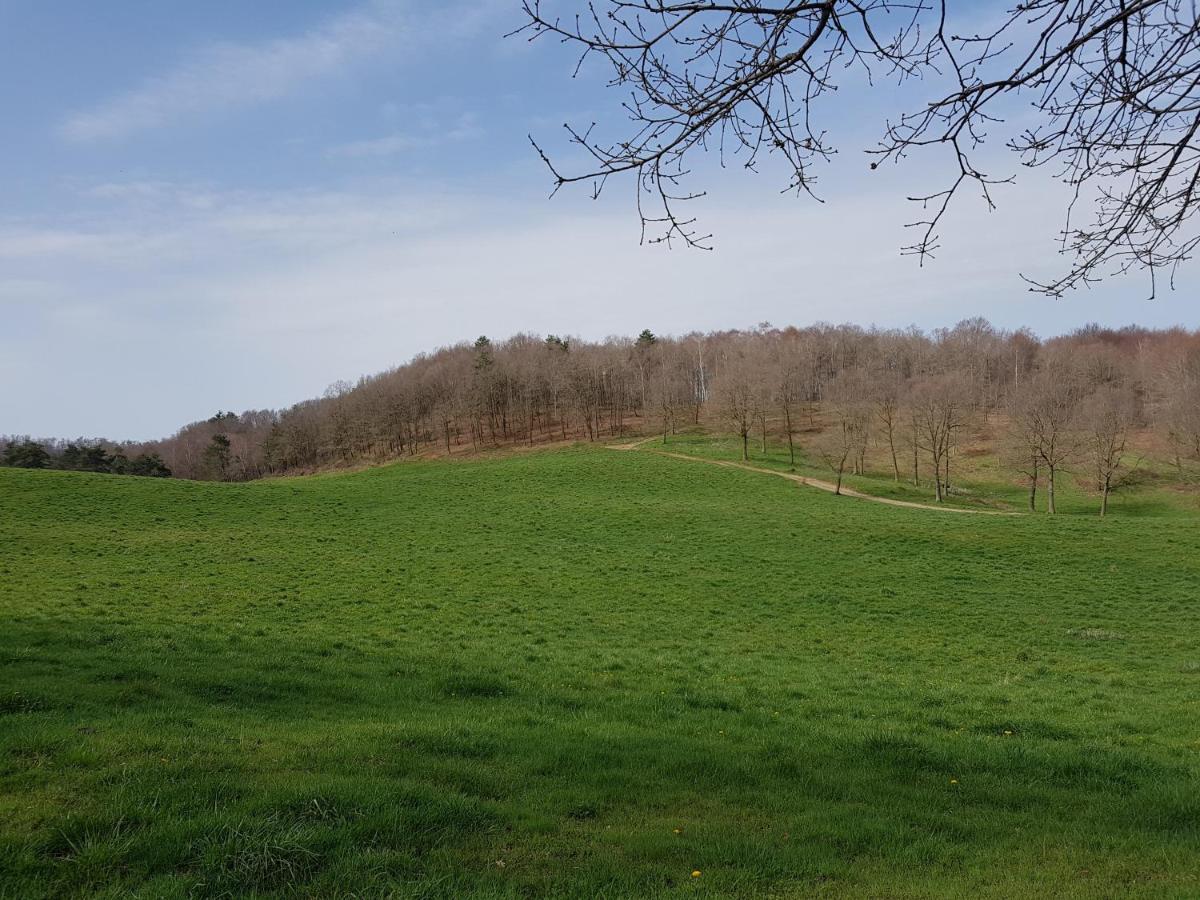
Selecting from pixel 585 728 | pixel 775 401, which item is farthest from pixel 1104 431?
pixel 585 728

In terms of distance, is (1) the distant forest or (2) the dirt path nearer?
(2) the dirt path

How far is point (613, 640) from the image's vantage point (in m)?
15.0

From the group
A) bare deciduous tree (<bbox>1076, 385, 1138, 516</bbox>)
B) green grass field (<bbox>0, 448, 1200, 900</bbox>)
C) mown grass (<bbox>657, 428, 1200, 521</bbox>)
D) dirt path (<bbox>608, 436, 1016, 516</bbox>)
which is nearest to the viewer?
green grass field (<bbox>0, 448, 1200, 900</bbox>)

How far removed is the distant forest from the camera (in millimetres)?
52125

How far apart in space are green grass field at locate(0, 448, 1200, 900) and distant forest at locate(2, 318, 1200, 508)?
3025 centimetres

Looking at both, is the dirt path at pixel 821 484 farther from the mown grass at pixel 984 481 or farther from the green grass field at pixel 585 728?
the green grass field at pixel 585 728

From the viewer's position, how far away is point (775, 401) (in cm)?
6788

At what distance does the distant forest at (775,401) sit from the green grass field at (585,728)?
1191 inches

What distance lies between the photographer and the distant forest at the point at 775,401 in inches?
2052

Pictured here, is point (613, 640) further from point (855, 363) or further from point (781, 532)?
point (855, 363)

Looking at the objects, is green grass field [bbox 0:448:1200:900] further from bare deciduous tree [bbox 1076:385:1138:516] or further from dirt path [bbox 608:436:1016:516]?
bare deciduous tree [bbox 1076:385:1138:516]

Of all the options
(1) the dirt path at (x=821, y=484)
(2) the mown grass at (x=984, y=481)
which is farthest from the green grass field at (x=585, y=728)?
(2) the mown grass at (x=984, y=481)

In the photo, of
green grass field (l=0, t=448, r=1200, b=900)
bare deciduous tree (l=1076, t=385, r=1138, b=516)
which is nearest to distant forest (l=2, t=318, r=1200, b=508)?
bare deciduous tree (l=1076, t=385, r=1138, b=516)

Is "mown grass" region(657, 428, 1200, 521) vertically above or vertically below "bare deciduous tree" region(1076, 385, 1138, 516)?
below
